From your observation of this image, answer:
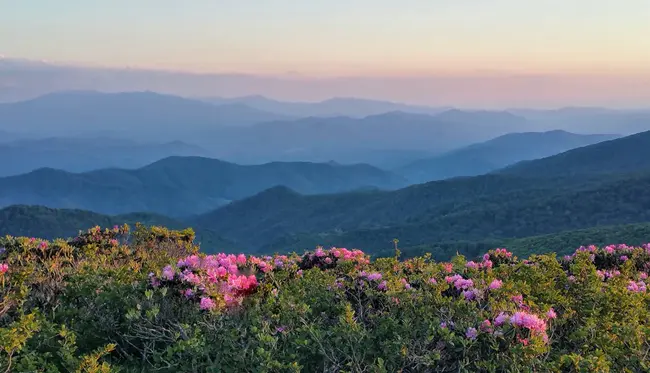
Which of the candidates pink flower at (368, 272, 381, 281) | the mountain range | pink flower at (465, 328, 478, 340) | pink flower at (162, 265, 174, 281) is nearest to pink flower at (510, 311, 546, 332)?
pink flower at (465, 328, 478, 340)

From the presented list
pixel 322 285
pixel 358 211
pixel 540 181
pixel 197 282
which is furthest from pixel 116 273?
pixel 358 211

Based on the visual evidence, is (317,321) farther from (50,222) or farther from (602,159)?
(602,159)

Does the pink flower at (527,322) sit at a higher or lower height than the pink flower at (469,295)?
higher

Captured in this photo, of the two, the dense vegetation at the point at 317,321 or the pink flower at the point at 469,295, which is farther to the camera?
the pink flower at the point at 469,295

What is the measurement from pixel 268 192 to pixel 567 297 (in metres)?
154

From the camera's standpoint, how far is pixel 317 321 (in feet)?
16.6

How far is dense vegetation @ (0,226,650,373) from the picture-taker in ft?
13.7

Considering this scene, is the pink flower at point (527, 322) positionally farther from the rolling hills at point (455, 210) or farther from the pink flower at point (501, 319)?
the rolling hills at point (455, 210)

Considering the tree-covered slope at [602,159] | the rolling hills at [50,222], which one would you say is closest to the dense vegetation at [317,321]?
the rolling hills at [50,222]

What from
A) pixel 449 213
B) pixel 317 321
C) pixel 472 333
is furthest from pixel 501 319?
pixel 449 213

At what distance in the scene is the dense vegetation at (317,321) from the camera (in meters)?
4.17

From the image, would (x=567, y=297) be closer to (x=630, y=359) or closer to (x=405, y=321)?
(x=630, y=359)

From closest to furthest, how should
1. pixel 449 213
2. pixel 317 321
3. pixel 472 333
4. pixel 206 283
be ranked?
1. pixel 472 333
2. pixel 317 321
3. pixel 206 283
4. pixel 449 213

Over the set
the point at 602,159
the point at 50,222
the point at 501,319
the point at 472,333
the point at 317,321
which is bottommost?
the point at 50,222
